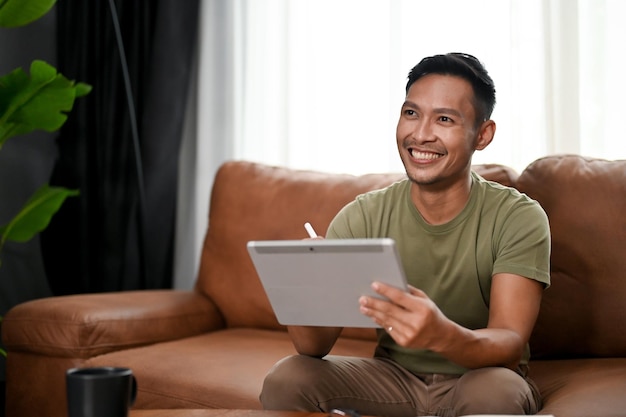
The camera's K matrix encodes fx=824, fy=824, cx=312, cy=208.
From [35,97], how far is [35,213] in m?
0.40

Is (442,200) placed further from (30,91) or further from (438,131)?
(30,91)

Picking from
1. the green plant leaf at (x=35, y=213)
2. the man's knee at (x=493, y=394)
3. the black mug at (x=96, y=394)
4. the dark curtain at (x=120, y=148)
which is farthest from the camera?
the dark curtain at (x=120, y=148)

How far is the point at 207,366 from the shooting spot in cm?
210

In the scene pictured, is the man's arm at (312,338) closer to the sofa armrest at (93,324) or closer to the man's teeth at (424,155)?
the man's teeth at (424,155)

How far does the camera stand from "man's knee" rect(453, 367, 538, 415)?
1464 millimetres

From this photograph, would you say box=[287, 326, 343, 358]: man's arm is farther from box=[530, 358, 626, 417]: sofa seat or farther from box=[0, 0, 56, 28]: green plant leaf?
box=[0, 0, 56, 28]: green plant leaf

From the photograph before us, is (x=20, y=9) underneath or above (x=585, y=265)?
above

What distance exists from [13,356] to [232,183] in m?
0.85

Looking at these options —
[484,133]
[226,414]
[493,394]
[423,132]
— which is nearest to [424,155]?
[423,132]

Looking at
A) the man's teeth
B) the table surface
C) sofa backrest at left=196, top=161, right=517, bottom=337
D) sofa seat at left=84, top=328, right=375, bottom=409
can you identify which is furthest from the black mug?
sofa backrest at left=196, top=161, right=517, bottom=337

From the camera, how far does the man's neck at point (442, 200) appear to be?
1802mm

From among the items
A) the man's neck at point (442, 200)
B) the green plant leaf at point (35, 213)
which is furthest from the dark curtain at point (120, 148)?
the man's neck at point (442, 200)

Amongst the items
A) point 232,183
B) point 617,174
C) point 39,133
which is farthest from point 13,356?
point 617,174

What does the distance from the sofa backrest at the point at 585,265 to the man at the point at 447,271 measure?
33cm
